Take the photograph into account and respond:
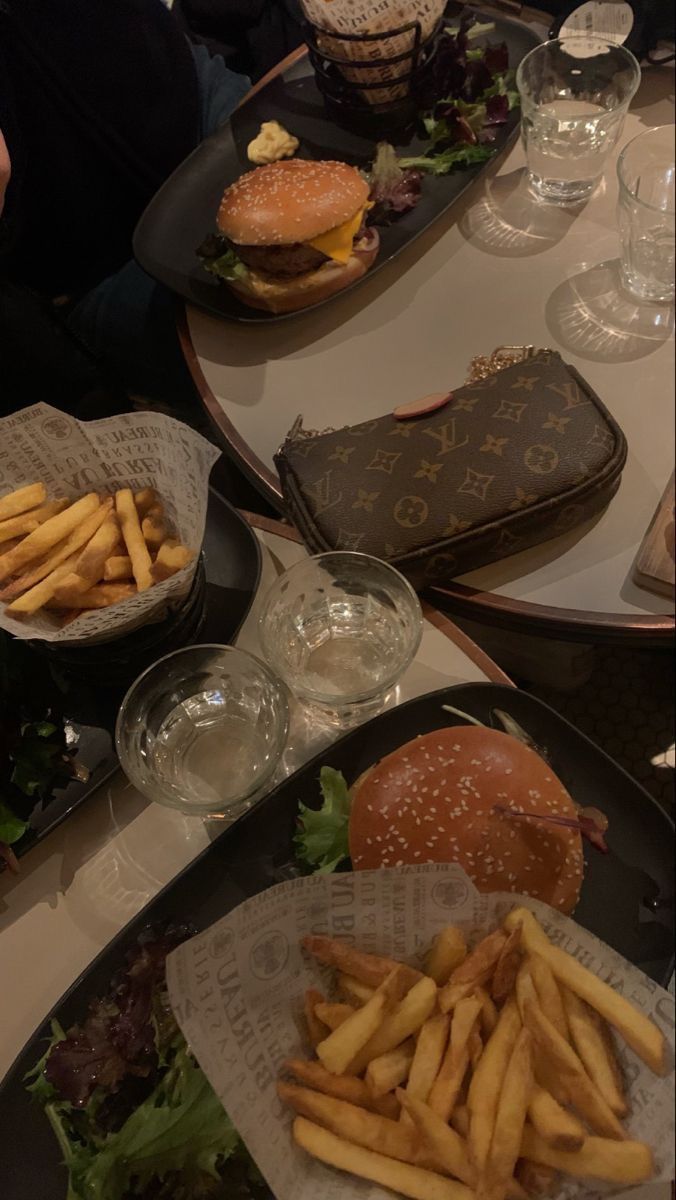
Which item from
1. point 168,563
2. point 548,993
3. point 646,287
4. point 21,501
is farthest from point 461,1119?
point 646,287

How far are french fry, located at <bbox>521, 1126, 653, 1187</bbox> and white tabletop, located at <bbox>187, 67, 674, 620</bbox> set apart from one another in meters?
0.71

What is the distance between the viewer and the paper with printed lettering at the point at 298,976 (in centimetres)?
81

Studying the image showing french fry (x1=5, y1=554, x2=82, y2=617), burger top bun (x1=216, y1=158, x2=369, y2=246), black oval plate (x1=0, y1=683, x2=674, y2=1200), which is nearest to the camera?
black oval plate (x1=0, y1=683, x2=674, y2=1200)

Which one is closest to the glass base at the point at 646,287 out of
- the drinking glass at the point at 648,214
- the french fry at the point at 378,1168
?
the drinking glass at the point at 648,214

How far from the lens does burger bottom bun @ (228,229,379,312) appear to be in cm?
163

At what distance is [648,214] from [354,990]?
1.33 metres

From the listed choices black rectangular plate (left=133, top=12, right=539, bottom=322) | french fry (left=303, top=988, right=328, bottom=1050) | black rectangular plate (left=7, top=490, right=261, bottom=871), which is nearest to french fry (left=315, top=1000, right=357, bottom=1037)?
french fry (left=303, top=988, right=328, bottom=1050)

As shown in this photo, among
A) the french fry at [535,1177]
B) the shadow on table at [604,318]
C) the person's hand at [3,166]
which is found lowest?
the french fry at [535,1177]

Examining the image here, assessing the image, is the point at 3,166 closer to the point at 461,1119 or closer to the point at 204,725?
the point at 204,725

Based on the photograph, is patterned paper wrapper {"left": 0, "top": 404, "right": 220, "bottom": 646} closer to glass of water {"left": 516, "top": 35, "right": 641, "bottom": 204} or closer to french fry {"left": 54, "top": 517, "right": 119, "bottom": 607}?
french fry {"left": 54, "top": 517, "right": 119, "bottom": 607}

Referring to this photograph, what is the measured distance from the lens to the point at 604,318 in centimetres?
150

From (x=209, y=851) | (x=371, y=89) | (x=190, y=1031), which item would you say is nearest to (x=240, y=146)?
(x=371, y=89)

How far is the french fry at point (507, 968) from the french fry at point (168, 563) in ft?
2.19

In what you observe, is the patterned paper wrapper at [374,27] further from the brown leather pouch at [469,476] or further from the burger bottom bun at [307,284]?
the brown leather pouch at [469,476]
